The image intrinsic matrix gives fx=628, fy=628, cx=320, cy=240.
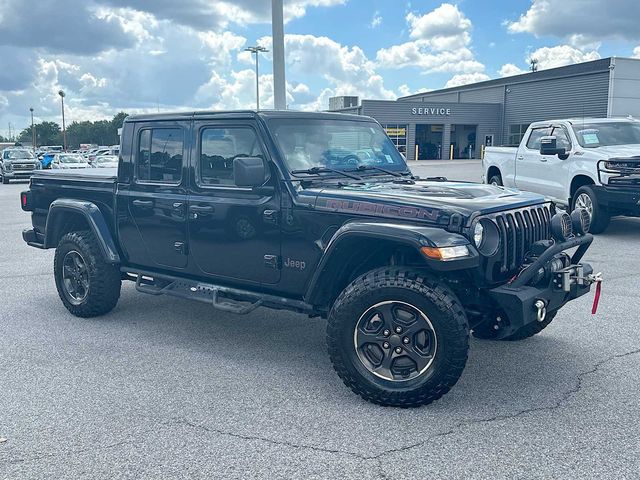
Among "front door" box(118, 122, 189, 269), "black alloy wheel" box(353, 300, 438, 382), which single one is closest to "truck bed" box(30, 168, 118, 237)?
"front door" box(118, 122, 189, 269)

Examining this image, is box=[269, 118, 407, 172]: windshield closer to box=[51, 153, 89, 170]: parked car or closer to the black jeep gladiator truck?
the black jeep gladiator truck

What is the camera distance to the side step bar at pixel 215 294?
15.2 feet

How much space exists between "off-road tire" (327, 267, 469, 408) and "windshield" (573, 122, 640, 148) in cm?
818

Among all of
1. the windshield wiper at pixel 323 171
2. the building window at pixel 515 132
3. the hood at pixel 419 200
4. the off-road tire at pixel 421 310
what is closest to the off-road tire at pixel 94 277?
the windshield wiper at pixel 323 171

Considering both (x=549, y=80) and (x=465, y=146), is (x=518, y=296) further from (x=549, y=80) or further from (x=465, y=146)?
→ (x=465, y=146)

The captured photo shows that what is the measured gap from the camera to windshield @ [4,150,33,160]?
102 feet

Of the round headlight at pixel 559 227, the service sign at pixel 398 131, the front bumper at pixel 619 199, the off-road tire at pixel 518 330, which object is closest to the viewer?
the off-road tire at pixel 518 330

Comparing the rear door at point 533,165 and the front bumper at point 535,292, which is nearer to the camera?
the front bumper at point 535,292

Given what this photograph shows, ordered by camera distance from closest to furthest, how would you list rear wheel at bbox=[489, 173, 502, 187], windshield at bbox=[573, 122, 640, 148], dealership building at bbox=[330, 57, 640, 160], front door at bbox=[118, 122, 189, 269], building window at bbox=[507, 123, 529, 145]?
front door at bbox=[118, 122, 189, 269]
windshield at bbox=[573, 122, 640, 148]
rear wheel at bbox=[489, 173, 502, 187]
dealership building at bbox=[330, 57, 640, 160]
building window at bbox=[507, 123, 529, 145]

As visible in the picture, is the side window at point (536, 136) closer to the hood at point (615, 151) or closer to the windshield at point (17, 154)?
the hood at point (615, 151)

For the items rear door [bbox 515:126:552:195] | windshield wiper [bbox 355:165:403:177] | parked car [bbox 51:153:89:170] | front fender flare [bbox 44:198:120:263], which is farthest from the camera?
parked car [bbox 51:153:89:170]

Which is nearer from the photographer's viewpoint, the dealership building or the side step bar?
the side step bar

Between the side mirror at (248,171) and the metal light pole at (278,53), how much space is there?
10.6 meters

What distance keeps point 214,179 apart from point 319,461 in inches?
98.3
